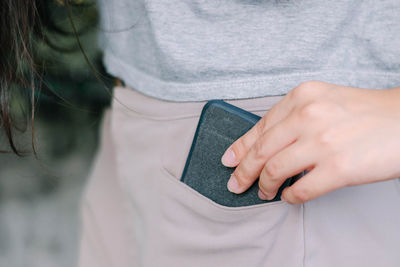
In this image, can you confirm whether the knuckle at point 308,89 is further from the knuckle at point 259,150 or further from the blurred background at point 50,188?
the blurred background at point 50,188

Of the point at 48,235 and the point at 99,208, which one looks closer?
the point at 99,208

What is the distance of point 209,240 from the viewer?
624 millimetres

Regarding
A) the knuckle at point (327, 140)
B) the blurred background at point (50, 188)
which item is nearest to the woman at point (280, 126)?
the knuckle at point (327, 140)

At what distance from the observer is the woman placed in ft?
1.70

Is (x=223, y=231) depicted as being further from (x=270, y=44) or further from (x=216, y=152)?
(x=270, y=44)

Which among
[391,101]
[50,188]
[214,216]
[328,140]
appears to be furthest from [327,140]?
[50,188]

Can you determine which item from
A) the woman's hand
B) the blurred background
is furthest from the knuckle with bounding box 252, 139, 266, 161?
the blurred background

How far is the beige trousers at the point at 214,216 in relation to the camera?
57 cm

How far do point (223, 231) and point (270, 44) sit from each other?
0.96 ft

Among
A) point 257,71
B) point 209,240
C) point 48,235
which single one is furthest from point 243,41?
point 48,235

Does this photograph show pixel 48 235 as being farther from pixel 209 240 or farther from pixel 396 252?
pixel 396 252

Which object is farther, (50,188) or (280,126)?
(50,188)

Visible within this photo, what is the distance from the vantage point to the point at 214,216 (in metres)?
0.62

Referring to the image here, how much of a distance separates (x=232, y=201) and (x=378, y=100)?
248 millimetres
